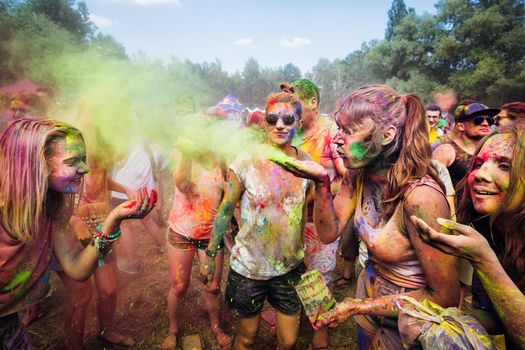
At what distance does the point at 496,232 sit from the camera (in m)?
1.81

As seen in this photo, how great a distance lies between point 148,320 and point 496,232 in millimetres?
4331

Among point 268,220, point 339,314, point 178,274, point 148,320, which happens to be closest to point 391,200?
point 339,314

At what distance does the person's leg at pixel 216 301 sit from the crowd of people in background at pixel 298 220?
0.05 metres

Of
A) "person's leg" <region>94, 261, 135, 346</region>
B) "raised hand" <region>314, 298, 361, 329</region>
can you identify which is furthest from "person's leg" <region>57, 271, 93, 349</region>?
"raised hand" <region>314, 298, 361, 329</region>

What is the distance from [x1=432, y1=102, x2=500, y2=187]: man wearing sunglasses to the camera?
4395 millimetres

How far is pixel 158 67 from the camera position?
4.21 m

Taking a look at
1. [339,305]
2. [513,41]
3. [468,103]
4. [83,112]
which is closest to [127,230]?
[83,112]

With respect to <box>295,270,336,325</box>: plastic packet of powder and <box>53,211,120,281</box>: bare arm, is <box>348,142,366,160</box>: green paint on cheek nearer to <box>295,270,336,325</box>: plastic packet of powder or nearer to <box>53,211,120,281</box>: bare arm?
<box>295,270,336,325</box>: plastic packet of powder

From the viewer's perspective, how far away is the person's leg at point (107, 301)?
352 cm

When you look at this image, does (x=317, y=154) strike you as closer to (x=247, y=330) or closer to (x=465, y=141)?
(x=247, y=330)

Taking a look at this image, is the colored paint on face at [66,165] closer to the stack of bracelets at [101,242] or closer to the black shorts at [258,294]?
the stack of bracelets at [101,242]

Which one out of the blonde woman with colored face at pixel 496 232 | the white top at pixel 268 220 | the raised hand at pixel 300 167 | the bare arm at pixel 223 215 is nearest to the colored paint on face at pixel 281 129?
the white top at pixel 268 220

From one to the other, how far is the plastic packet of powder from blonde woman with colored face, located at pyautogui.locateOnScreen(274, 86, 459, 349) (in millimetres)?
80

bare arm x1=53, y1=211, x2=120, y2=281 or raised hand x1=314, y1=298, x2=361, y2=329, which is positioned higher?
bare arm x1=53, y1=211, x2=120, y2=281
